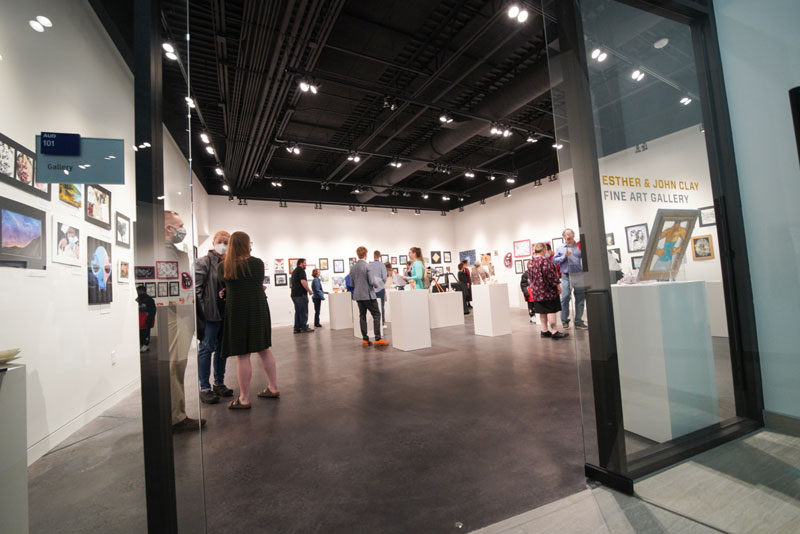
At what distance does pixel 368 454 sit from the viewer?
6.97 feet

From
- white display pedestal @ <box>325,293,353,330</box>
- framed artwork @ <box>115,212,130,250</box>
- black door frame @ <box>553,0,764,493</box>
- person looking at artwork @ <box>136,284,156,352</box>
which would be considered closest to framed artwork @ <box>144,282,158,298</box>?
person looking at artwork @ <box>136,284,156,352</box>

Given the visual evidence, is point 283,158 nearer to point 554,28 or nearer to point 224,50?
point 224,50

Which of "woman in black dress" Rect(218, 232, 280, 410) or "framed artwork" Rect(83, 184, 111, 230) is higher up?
"framed artwork" Rect(83, 184, 111, 230)

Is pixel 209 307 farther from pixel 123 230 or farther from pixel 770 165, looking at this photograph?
pixel 770 165

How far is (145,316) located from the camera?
1158 mm

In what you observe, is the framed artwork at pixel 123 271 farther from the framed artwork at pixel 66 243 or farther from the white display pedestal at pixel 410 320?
the white display pedestal at pixel 410 320

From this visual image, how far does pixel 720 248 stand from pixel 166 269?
277cm

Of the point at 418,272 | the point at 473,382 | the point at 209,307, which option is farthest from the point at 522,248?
the point at 209,307

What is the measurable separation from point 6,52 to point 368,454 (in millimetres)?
2353

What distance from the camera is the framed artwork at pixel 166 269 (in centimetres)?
118

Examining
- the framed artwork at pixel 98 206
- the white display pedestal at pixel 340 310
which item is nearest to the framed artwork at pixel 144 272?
the framed artwork at pixel 98 206

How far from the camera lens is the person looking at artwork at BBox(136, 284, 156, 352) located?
115 cm

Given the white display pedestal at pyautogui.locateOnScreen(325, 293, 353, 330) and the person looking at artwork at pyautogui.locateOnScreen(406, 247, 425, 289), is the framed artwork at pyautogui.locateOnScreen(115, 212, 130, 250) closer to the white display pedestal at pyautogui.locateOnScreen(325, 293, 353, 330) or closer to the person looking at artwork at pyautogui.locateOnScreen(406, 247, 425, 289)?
the person looking at artwork at pyautogui.locateOnScreen(406, 247, 425, 289)

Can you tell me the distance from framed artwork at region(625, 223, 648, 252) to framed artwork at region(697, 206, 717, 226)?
0.41 metres
